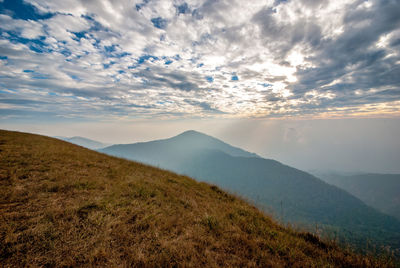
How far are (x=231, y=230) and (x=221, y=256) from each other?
1.32 meters

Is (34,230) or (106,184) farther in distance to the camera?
(106,184)

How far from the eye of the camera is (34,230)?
372 centimetres

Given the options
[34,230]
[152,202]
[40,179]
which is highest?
[40,179]

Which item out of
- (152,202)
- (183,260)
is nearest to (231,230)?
(183,260)

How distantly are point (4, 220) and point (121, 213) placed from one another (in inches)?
107

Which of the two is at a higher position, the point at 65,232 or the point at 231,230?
the point at 65,232

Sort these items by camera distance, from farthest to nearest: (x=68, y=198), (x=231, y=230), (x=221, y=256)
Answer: (x=68, y=198), (x=231, y=230), (x=221, y=256)

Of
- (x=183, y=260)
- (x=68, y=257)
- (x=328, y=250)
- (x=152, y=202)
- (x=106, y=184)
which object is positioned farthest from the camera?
(x=106, y=184)

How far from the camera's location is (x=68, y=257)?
3.25m

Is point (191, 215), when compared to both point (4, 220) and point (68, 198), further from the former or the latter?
point (4, 220)

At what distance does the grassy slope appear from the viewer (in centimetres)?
346

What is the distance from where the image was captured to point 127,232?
4301 millimetres

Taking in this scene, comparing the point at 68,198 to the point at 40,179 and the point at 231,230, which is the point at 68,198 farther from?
the point at 231,230

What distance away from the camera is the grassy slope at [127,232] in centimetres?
346
